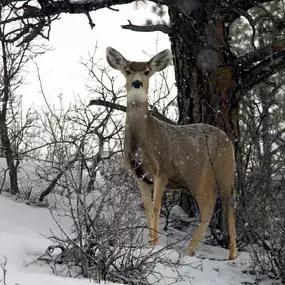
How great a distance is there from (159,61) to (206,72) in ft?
6.44

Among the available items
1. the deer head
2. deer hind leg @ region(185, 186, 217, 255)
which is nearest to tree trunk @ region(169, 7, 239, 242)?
deer hind leg @ region(185, 186, 217, 255)

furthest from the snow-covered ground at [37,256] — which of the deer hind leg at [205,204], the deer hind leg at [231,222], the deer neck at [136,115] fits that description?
the deer neck at [136,115]

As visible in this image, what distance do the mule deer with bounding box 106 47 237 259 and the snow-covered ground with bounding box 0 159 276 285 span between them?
44 cm

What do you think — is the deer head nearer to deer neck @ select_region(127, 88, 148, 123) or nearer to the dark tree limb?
deer neck @ select_region(127, 88, 148, 123)

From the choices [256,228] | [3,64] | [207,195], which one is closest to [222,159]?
[207,195]

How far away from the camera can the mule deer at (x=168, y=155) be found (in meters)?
8.04

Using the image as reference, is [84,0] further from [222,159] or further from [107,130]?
[222,159]

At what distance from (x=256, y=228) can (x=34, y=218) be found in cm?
306

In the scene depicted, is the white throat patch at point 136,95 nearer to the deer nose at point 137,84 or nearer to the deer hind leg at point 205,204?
the deer nose at point 137,84

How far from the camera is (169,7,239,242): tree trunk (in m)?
10.1

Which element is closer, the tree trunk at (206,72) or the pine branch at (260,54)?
the pine branch at (260,54)

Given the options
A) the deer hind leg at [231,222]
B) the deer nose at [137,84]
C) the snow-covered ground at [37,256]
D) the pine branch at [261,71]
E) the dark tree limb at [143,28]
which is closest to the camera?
the snow-covered ground at [37,256]

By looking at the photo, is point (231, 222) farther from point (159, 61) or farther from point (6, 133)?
point (6, 133)

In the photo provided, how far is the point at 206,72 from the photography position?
1021 cm
